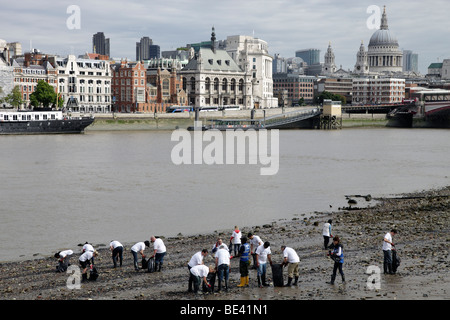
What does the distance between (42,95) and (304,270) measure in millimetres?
78583

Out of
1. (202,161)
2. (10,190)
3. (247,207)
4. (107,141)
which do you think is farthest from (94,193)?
(107,141)

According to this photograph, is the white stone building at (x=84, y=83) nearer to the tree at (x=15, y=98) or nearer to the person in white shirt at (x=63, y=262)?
the tree at (x=15, y=98)

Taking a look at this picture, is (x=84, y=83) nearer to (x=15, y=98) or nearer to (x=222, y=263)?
(x=15, y=98)

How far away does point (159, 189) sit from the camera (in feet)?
107

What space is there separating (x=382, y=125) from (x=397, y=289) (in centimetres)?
10803

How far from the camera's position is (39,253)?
1916cm

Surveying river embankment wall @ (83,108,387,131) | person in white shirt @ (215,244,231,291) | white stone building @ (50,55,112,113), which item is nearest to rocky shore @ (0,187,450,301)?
person in white shirt @ (215,244,231,291)

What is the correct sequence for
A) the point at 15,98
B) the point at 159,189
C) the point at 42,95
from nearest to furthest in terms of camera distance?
the point at 159,189
the point at 15,98
the point at 42,95

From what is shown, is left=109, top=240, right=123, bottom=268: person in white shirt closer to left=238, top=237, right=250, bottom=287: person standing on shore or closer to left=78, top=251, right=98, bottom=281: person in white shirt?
left=78, top=251, right=98, bottom=281: person in white shirt

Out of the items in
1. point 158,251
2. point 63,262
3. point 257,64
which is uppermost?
point 257,64

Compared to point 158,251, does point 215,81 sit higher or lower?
higher

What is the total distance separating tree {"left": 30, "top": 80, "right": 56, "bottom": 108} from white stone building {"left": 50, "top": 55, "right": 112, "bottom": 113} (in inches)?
408

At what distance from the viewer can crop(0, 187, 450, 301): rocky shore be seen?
1384 cm

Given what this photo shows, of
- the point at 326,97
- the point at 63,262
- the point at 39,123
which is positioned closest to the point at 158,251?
the point at 63,262
